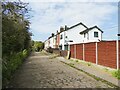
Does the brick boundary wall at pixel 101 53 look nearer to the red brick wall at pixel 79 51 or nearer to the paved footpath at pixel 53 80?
the red brick wall at pixel 79 51

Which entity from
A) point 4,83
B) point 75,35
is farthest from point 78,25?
point 4,83

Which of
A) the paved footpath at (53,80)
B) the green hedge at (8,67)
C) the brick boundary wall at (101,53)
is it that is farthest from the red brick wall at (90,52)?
the green hedge at (8,67)

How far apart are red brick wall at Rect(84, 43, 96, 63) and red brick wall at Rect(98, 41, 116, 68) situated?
5.13 ft

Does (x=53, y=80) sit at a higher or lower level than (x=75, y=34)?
lower

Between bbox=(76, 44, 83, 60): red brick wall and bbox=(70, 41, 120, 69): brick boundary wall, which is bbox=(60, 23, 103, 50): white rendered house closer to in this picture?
bbox=(76, 44, 83, 60): red brick wall

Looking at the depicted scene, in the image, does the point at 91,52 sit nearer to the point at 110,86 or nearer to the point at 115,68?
the point at 115,68

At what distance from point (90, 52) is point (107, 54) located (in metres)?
4.67

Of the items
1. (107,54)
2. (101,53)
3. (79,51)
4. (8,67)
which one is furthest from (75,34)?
(8,67)

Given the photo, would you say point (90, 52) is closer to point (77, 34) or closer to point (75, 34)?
point (75, 34)

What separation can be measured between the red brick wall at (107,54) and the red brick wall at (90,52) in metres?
1.56

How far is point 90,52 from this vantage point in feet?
69.6

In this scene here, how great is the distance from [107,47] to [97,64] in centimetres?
278

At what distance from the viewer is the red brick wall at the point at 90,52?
20.1 meters

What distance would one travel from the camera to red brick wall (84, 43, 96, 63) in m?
20.1
